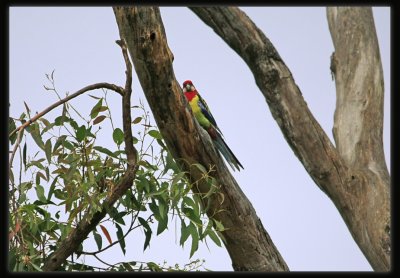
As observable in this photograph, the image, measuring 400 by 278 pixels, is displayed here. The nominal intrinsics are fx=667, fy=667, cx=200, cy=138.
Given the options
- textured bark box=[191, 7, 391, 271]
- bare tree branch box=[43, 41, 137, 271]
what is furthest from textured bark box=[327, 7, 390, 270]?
bare tree branch box=[43, 41, 137, 271]

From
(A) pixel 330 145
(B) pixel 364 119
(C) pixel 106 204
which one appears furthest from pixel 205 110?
(C) pixel 106 204

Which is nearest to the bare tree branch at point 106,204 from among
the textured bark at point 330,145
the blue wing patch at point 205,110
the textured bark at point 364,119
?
the blue wing patch at point 205,110

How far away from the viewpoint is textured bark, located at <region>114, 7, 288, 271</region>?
193 cm

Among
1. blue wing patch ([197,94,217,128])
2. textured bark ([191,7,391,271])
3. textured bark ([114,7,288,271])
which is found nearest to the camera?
textured bark ([114,7,288,271])

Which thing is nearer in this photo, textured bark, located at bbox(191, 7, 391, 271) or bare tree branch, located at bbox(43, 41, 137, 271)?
bare tree branch, located at bbox(43, 41, 137, 271)

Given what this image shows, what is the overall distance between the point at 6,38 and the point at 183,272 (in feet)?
3.23

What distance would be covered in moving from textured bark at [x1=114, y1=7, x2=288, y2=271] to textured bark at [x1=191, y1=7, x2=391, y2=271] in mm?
1356

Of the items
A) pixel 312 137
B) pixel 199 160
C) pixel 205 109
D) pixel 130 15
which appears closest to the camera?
pixel 130 15

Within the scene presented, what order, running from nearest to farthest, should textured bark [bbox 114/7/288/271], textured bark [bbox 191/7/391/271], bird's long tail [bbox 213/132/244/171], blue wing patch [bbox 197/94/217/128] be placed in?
1. textured bark [bbox 114/7/288/271]
2. bird's long tail [bbox 213/132/244/171]
3. blue wing patch [bbox 197/94/217/128]
4. textured bark [bbox 191/7/391/271]

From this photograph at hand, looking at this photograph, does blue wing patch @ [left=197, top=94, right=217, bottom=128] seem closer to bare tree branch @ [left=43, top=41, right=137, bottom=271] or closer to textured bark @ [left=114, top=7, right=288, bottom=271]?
textured bark @ [left=114, top=7, right=288, bottom=271]

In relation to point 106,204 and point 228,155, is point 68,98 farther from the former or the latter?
point 228,155

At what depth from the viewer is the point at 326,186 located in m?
3.60
